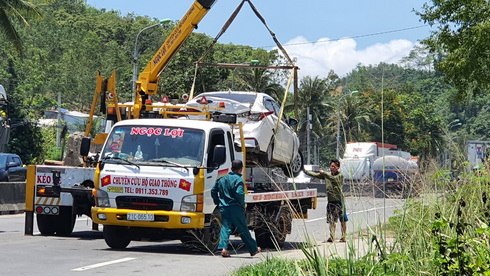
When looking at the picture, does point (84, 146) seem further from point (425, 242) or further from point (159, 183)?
point (425, 242)

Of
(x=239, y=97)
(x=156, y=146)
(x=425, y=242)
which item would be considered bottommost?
(x=425, y=242)

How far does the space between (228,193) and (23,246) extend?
3.98 meters

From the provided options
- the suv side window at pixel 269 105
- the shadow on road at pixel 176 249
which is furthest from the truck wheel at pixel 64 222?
the suv side window at pixel 269 105

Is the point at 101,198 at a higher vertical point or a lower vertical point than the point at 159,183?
lower

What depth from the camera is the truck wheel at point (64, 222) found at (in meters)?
16.8

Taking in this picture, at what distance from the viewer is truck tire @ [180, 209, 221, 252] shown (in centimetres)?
1429

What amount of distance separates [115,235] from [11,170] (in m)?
22.4

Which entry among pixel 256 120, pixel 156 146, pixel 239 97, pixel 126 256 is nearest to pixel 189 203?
pixel 156 146

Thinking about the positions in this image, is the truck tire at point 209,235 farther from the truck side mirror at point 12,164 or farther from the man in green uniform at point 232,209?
the truck side mirror at point 12,164

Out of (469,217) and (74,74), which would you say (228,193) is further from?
(74,74)

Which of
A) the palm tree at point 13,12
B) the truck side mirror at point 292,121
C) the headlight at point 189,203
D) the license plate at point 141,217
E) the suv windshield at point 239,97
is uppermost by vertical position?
the palm tree at point 13,12

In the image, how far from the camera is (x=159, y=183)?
13953 millimetres

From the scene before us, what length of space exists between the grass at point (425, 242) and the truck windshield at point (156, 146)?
481 cm

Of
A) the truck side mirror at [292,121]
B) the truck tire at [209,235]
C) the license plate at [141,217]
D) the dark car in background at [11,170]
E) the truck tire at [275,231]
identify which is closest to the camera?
the license plate at [141,217]
